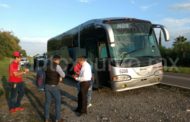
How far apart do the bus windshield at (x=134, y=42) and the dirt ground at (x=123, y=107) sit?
5.22ft

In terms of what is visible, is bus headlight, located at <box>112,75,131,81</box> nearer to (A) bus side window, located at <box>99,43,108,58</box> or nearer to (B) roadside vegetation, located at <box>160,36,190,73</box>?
(A) bus side window, located at <box>99,43,108,58</box>

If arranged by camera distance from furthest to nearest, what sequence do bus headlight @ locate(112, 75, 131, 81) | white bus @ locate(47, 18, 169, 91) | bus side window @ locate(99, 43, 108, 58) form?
bus side window @ locate(99, 43, 108, 58)
white bus @ locate(47, 18, 169, 91)
bus headlight @ locate(112, 75, 131, 81)

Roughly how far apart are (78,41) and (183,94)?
7.43 metres

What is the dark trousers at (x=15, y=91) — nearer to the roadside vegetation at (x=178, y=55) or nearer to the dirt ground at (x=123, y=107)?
the dirt ground at (x=123, y=107)

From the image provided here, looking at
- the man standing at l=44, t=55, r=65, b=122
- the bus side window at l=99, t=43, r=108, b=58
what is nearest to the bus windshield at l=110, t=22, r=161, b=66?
the bus side window at l=99, t=43, r=108, b=58

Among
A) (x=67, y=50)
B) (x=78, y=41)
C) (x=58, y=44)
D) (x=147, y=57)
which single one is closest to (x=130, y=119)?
(x=147, y=57)

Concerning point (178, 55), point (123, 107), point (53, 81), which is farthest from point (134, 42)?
point (178, 55)

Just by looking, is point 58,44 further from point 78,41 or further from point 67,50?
point 78,41

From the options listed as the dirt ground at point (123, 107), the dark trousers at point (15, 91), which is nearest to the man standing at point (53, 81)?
the dirt ground at point (123, 107)

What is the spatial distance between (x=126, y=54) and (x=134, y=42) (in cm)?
68

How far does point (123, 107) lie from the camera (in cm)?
1035

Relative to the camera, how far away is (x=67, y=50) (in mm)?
20781

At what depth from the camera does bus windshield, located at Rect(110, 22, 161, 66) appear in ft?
41.0

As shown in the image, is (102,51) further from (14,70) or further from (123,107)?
(14,70)
